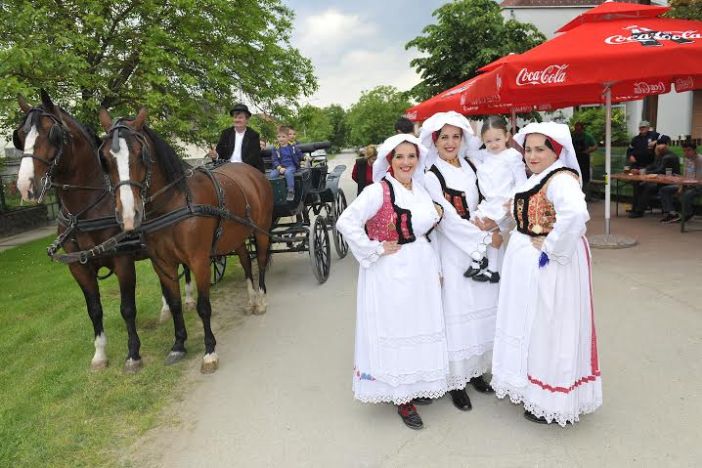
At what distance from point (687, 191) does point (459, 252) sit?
23.6 ft

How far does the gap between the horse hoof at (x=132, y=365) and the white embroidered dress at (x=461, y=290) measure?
9.01 feet

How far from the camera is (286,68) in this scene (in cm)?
1600

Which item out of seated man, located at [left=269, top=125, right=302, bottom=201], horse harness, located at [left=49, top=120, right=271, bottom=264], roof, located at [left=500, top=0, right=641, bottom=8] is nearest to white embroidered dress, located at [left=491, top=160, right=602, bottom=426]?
horse harness, located at [left=49, top=120, right=271, bottom=264]

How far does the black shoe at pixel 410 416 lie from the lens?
3260 millimetres

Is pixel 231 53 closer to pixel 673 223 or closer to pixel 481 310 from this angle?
pixel 673 223

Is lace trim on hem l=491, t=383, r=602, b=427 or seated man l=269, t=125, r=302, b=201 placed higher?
seated man l=269, t=125, r=302, b=201

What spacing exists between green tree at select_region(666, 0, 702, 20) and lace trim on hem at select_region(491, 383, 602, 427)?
8.48m

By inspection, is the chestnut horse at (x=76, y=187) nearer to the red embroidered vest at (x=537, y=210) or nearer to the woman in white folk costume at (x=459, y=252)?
the woman in white folk costume at (x=459, y=252)

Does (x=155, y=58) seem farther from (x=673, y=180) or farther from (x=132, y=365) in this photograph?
(x=673, y=180)

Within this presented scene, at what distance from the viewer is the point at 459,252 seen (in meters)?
3.44

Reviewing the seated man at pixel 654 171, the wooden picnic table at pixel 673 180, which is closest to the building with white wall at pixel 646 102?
the seated man at pixel 654 171

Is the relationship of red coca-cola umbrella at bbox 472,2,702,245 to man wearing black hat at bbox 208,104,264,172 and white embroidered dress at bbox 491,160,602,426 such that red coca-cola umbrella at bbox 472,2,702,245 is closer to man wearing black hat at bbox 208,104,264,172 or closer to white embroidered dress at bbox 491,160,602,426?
man wearing black hat at bbox 208,104,264,172

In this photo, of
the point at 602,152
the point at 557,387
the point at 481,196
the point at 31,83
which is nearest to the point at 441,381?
the point at 557,387

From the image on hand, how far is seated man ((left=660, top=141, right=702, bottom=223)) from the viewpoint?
8562 millimetres
